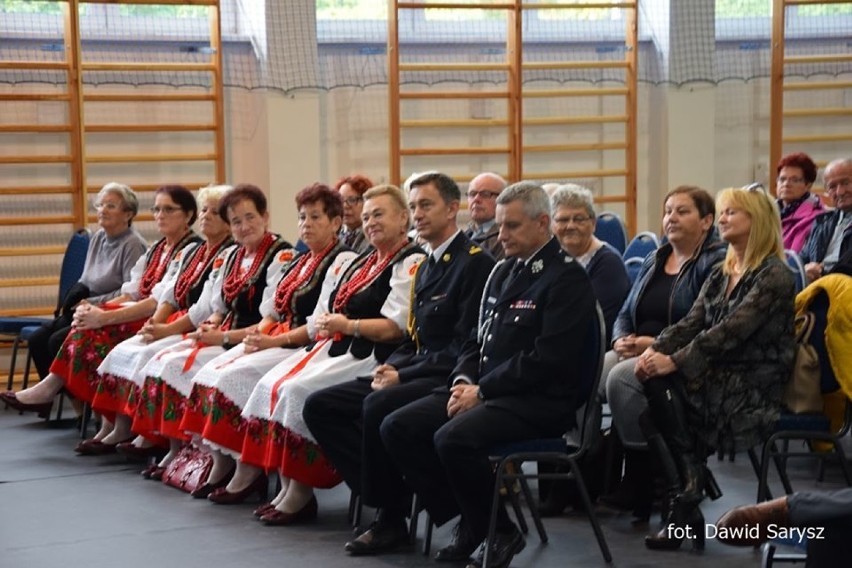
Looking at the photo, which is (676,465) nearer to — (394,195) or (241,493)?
(394,195)

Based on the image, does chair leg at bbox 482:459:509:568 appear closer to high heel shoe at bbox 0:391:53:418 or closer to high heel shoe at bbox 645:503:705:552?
high heel shoe at bbox 645:503:705:552

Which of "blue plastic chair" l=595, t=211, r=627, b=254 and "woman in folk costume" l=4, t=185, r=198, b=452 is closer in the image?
"woman in folk costume" l=4, t=185, r=198, b=452

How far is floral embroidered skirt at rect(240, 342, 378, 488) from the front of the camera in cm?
420

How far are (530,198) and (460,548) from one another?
1.07 m

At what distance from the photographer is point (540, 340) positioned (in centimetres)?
351

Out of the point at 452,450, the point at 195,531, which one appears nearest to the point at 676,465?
the point at 452,450

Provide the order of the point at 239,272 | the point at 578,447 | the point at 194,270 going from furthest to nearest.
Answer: the point at 194,270
the point at 239,272
the point at 578,447

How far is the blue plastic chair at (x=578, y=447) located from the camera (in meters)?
3.44

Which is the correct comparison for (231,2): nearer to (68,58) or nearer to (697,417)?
(68,58)

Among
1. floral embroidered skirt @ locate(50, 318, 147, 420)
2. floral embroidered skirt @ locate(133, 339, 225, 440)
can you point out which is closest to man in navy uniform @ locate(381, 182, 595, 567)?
floral embroidered skirt @ locate(133, 339, 225, 440)

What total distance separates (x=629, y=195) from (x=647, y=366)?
5.19 m

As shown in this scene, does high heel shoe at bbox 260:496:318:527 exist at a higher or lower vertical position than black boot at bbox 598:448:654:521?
lower

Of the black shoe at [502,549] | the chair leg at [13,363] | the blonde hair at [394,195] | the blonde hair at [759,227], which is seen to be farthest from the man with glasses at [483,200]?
the chair leg at [13,363]

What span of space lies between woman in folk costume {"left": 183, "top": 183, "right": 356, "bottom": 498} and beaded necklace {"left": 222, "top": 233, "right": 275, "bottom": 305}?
25 cm
